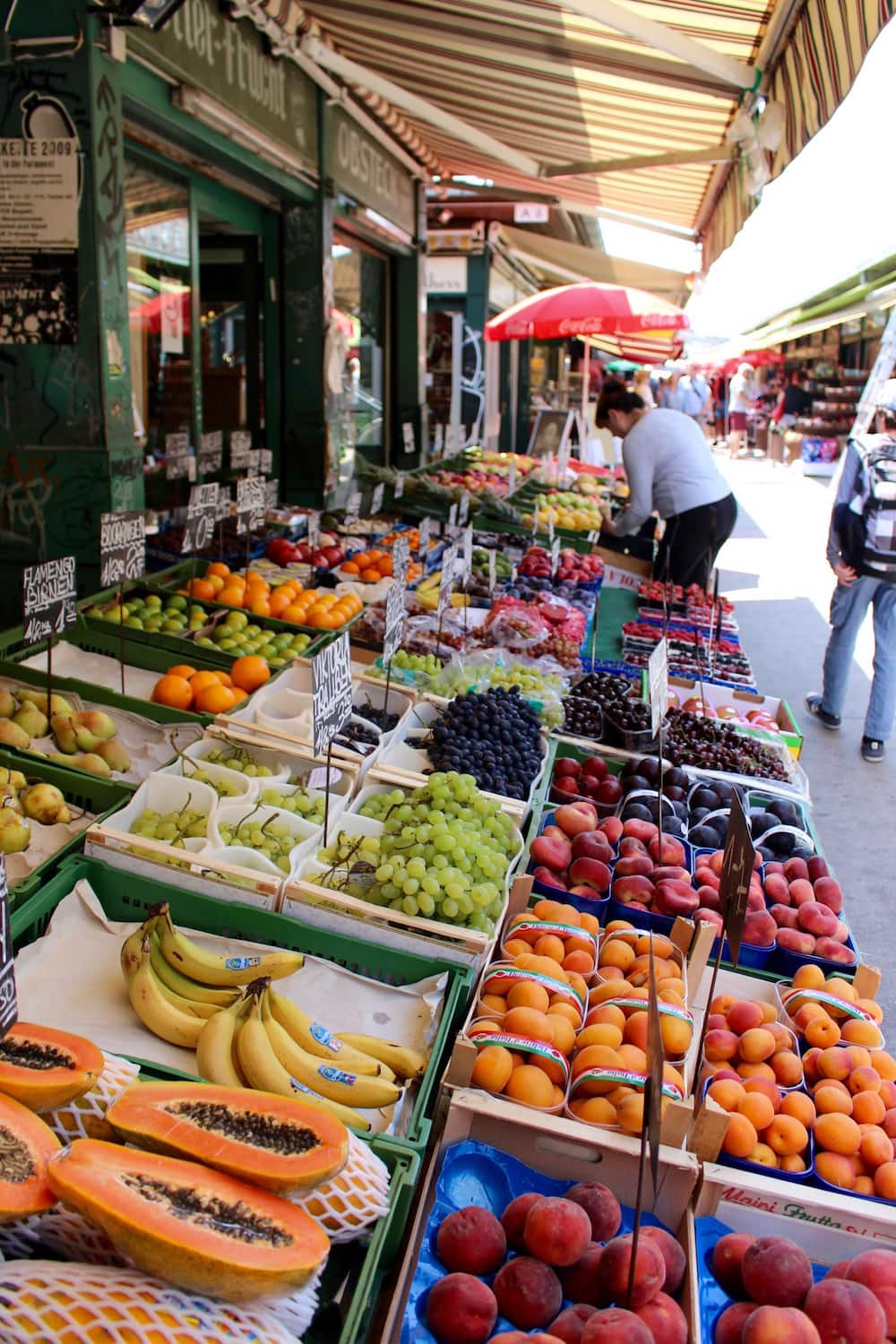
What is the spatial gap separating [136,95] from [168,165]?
1.36m

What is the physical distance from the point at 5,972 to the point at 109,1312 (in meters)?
0.49

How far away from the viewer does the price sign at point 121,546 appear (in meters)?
3.73

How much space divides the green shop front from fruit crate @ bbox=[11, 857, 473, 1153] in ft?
8.70

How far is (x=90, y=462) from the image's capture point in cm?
463

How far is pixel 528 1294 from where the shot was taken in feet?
5.24

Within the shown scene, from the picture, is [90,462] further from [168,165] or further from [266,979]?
[266,979]

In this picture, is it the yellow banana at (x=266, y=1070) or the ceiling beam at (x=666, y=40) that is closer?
the yellow banana at (x=266, y=1070)

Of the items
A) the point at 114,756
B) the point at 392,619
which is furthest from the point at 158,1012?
the point at 392,619

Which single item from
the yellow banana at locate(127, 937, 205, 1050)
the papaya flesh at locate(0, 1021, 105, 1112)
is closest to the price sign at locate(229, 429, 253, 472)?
the yellow banana at locate(127, 937, 205, 1050)

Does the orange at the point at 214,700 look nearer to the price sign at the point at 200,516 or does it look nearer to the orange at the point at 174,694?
the orange at the point at 174,694

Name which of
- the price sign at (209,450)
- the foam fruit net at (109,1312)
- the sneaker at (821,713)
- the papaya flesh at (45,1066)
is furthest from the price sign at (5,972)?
the sneaker at (821,713)

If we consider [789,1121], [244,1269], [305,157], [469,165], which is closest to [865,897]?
[789,1121]

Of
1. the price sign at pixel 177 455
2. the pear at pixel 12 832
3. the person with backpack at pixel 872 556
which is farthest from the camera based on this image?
the price sign at pixel 177 455

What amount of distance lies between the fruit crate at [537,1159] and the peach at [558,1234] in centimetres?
22
